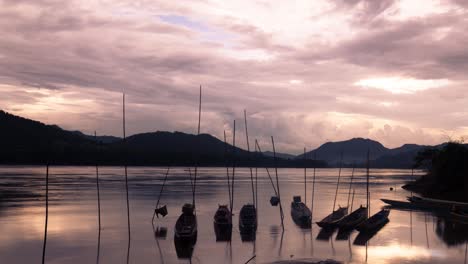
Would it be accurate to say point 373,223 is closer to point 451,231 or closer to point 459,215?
point 451,231

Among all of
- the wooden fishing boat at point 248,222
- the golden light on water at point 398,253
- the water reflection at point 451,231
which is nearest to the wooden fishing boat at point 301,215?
the wooden fishing boat at point 248,222

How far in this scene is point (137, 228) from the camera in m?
41.9

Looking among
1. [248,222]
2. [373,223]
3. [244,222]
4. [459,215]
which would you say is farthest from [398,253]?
Result: [459,215]

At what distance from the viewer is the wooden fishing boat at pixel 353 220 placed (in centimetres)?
4106

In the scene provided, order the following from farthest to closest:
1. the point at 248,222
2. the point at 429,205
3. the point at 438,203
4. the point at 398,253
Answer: the point at 438,203 < the point at 429,205 < the point at 248,222 < the point at 398,253

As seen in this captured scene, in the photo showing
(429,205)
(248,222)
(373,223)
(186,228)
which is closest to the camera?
(186,228)

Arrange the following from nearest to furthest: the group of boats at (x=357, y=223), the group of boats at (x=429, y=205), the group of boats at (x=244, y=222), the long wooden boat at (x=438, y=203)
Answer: the group of boats at (x=244, y=222), the group of boats at (x=357, y=223), the group of boats at (x=429, y=205), the long wooden boat at (x=438, y=203)

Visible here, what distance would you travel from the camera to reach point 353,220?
43.1 m

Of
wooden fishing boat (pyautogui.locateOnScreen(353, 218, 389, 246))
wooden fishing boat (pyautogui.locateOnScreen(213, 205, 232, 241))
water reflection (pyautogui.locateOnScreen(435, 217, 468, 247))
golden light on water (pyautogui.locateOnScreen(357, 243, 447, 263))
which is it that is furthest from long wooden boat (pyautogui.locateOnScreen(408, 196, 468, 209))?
wooden fishing boat (pyautogui.locateOnScreen(213, 205, 232, 241))

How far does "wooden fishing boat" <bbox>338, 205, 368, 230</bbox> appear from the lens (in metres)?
41.1

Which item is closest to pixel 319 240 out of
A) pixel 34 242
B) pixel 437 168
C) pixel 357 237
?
pixel 357 237

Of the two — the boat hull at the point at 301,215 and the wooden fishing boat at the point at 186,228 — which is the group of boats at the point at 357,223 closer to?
the boat hull at the point at 301,215

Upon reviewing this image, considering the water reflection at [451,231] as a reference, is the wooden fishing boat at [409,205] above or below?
above

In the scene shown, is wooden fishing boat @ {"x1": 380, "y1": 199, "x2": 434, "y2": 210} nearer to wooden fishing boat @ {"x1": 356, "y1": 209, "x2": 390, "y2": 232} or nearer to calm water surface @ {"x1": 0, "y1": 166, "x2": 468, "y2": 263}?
calm water surface @ {"x1": 0, "y1": 166, "x2": 468, "y2": 263}
